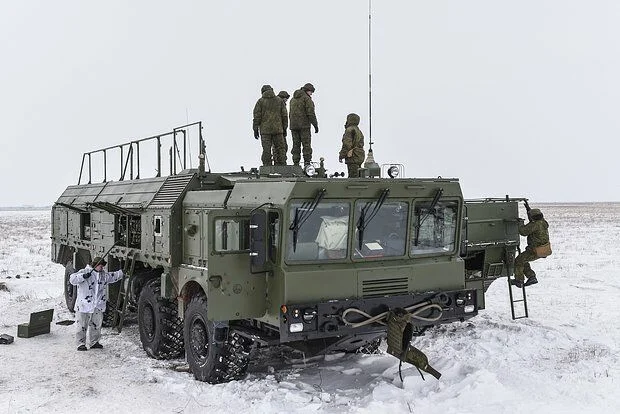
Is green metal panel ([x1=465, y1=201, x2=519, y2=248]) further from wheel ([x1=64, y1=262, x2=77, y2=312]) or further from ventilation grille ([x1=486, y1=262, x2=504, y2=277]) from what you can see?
wheel ([x1=64, y1=262, x2=77, y2=312])

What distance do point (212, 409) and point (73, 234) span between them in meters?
7.84

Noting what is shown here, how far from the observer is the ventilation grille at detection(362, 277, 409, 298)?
24.0ft

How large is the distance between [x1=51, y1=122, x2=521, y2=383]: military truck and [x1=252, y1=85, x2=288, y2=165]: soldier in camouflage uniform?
1.78m

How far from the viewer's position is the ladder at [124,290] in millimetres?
10039

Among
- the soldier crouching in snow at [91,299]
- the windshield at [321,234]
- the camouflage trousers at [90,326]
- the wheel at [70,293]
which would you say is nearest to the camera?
the windshield at [321,234]

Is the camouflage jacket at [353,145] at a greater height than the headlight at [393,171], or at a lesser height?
greater

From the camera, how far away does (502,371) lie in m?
7.76

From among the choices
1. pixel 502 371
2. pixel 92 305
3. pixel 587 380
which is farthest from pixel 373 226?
pixel 92 305

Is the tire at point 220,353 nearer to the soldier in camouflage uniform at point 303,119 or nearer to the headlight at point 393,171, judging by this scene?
the headlight at point 393,171

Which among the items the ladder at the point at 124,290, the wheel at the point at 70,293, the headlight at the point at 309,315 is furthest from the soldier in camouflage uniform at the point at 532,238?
the wheel at the point at 70,293

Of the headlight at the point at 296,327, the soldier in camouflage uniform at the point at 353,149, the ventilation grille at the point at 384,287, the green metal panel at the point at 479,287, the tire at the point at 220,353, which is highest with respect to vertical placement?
the soldier in camouflage uniform at the point at 353,149

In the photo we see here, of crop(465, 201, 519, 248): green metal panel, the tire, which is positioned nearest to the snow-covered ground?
the tire

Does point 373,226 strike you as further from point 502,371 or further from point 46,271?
point 46,271

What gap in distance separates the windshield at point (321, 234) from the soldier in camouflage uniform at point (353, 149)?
134 inches
